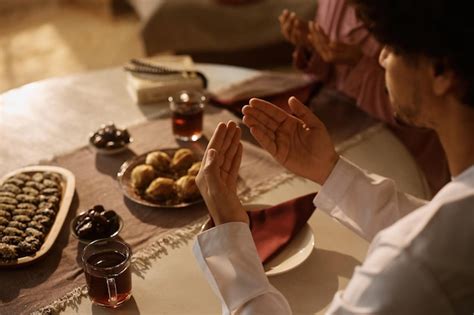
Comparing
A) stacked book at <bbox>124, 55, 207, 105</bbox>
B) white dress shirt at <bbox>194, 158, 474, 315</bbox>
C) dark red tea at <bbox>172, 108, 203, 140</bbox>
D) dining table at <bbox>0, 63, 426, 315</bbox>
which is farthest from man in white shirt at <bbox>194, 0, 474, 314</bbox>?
stacked book at <bbox>124, 55, 207, 105</bbox>

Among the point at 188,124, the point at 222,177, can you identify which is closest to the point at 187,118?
the point at 188,124

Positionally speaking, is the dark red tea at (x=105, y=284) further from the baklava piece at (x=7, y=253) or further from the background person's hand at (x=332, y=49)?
the background person's hand at (x=332, y=49)

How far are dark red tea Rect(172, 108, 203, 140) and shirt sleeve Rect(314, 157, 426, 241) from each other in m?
0.53

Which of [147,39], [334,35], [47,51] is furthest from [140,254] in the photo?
[47,51]

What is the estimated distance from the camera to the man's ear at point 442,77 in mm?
872

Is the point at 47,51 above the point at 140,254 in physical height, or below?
below

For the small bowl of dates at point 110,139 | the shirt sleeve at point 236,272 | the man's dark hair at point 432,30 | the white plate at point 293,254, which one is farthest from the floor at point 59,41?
the man's dark hair at point 432,30

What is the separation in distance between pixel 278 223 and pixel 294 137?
19 cm

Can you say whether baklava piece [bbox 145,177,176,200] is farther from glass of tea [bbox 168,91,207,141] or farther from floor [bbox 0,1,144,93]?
floor [bbox 0,1,144,93]

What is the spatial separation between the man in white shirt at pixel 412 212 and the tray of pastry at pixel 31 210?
14.0 inches

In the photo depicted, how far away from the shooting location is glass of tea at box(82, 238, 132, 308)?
1124 millimetres

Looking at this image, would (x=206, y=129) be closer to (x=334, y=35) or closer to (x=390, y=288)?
(x=334, y=35)

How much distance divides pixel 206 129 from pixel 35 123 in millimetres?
492

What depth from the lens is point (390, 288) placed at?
2.71ft
